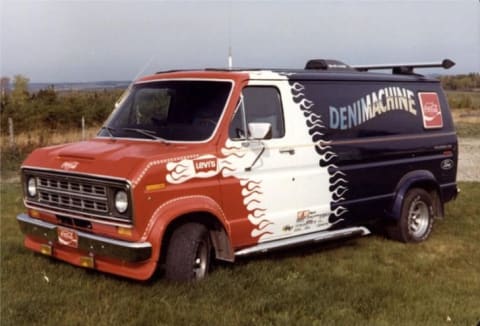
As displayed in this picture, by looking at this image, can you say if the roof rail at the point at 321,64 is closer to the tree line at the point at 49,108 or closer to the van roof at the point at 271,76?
the van roof at the point at 271,76

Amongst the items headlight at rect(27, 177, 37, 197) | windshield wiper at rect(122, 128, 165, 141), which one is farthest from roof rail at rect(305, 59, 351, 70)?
headlight at rect(27, 177, 37, 197)

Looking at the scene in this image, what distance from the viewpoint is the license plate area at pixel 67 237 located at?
602 centimetres

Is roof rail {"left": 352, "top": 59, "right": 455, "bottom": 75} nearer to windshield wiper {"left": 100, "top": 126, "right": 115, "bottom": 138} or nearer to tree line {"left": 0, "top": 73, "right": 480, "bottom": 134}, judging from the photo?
windshield wiper {"left": 100, "top": 126, "right": 115, "bottom": 138}

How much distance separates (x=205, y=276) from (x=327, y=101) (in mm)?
2598

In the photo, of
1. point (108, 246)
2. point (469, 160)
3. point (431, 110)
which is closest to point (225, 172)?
point (108, 246)

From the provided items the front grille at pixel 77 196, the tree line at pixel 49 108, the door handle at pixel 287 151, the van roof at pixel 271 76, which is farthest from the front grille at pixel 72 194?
the tree line at pixel 49 108

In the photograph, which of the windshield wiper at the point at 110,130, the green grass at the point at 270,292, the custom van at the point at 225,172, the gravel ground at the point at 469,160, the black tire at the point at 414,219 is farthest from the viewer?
the gravel ground at the point at 469,160

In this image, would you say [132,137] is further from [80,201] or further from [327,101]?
[327,101]

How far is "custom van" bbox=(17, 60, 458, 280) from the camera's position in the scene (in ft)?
19.0

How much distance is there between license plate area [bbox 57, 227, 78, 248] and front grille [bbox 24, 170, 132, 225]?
0.50 ft

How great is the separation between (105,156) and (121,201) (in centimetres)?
53

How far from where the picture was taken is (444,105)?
930cm

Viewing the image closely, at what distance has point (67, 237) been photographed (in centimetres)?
610

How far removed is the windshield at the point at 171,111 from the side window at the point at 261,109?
0.22 m
